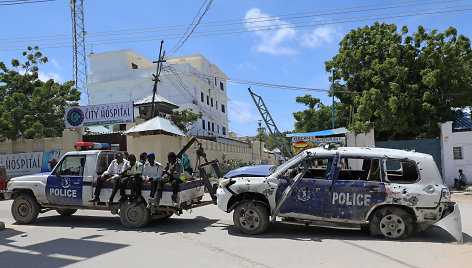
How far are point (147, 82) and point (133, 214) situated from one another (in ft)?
110

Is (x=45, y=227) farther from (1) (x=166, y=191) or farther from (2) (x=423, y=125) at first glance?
(2) (x=423, y=125)

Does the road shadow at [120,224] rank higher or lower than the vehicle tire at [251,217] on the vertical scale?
lower

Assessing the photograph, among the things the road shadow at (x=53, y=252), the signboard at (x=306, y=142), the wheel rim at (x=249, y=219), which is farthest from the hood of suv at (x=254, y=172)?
the signboard at (x=306, y=142)

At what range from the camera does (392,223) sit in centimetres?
677

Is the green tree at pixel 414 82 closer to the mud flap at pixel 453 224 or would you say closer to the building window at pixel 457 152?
the building window at pixel 457 152

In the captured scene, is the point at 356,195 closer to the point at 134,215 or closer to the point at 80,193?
the point at 134,215

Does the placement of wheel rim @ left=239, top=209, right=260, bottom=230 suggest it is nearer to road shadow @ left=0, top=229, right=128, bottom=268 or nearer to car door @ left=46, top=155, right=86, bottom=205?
road shadow @ left=0, top=229, right=128, bottom=268

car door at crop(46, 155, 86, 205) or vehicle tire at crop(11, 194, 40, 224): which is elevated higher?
car door at crop(46, 155, 86, 205)

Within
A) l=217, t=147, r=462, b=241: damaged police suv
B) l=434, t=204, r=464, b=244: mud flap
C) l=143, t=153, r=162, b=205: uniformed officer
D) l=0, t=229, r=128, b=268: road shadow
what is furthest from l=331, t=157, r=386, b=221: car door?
l=0, t=229, r=128, b=268: road shadow

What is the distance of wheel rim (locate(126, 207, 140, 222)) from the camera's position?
8.19 metres

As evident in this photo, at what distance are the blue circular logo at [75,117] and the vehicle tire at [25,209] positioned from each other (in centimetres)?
1337

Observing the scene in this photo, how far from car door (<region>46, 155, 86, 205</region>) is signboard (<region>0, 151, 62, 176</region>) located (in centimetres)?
1362

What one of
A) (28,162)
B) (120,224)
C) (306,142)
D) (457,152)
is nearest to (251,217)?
(120,224)

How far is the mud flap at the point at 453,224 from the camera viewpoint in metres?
6.46
